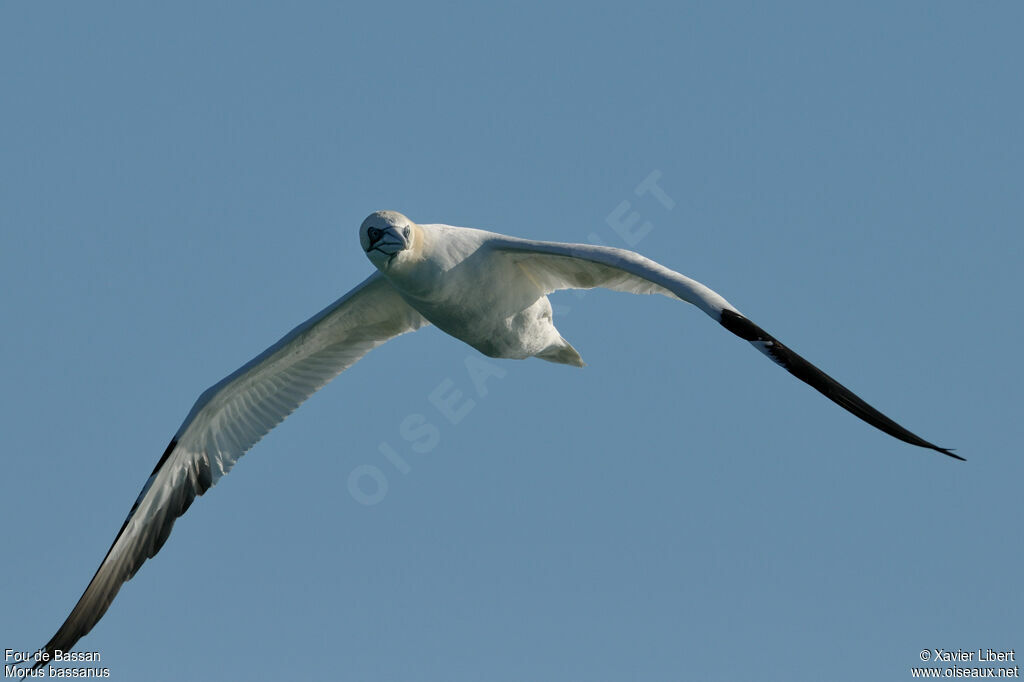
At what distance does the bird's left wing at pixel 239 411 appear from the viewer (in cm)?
1492

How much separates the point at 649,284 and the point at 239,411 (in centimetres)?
552

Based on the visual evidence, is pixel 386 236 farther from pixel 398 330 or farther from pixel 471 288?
pixel 398 330

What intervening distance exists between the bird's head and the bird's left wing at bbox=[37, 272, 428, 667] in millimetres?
1622

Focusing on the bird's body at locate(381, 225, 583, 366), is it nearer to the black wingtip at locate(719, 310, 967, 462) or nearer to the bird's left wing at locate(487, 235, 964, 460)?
the bird's left wing at locate(487, 235, 964, 460)

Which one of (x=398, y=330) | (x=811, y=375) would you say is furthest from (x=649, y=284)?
(x=398, y=330)

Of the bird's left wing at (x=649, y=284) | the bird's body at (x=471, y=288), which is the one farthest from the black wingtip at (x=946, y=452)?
the bird's body at (x=471, y=288)

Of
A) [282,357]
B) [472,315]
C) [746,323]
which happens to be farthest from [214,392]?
[746,323]

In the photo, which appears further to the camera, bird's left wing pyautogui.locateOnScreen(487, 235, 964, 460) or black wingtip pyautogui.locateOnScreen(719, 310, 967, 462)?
bird's left wing pyautogui.locateOnScreen(487, 235, 964, 460)

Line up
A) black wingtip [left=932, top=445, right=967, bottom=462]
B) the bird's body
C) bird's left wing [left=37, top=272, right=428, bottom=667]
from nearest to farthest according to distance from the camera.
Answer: black wingtip [left=932, top=445, right=967, bottom=462]
the bird's body
bird's left wing [left=37, top=272, right=428, bottom=667]

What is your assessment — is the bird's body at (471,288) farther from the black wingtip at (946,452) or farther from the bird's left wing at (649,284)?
the black wingtip at (946,452)

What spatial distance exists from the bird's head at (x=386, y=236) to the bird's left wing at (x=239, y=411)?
5.32 ft

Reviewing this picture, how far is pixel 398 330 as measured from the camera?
15.9 meters

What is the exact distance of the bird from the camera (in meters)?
12.5

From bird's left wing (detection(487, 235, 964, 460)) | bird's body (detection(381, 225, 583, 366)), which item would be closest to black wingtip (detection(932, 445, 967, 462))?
bird's left wing (detection(487, 235, 964, 460))
